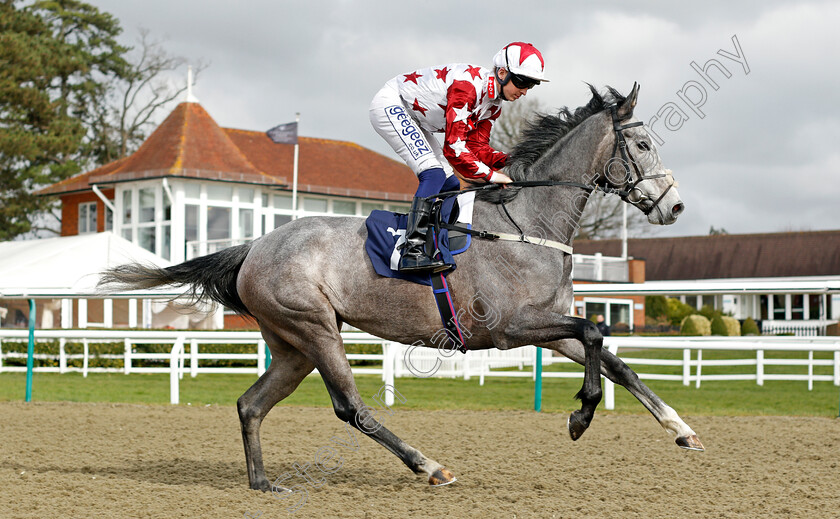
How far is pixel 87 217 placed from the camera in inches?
1170

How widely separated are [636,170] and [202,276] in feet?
9.01

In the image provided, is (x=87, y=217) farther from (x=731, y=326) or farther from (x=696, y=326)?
(x=731, y=326)

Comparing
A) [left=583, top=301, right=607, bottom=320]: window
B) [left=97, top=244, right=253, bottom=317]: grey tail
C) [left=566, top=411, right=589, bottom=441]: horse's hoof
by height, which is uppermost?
[left=97, top=244, right=253, bottom=317]: grey tail

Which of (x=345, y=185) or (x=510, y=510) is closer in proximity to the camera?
(x=510, y=510)

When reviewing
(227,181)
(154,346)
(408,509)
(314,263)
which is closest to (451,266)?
(314,263)

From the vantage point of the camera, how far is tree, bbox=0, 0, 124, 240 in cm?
2998

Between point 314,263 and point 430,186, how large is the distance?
0.81 m

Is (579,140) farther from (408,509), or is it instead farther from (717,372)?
(717,372)

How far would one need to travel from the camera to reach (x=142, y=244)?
26.5m

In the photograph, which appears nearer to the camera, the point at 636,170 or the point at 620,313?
the point at 636,170

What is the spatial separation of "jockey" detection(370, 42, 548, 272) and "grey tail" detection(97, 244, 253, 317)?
125cm

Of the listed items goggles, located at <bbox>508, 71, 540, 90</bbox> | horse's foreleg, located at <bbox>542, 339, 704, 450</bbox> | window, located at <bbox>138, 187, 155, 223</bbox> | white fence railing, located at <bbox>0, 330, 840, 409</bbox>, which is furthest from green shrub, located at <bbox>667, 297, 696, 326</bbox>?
goggles, located at <bbox>508, 71, 540, 90</bbox>

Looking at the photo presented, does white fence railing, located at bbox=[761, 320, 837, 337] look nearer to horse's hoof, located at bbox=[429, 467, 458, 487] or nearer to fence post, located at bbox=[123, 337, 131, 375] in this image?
fence post, located at bbox=[123, 337, 131, 375]

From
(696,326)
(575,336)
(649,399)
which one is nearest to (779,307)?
(696,326)
